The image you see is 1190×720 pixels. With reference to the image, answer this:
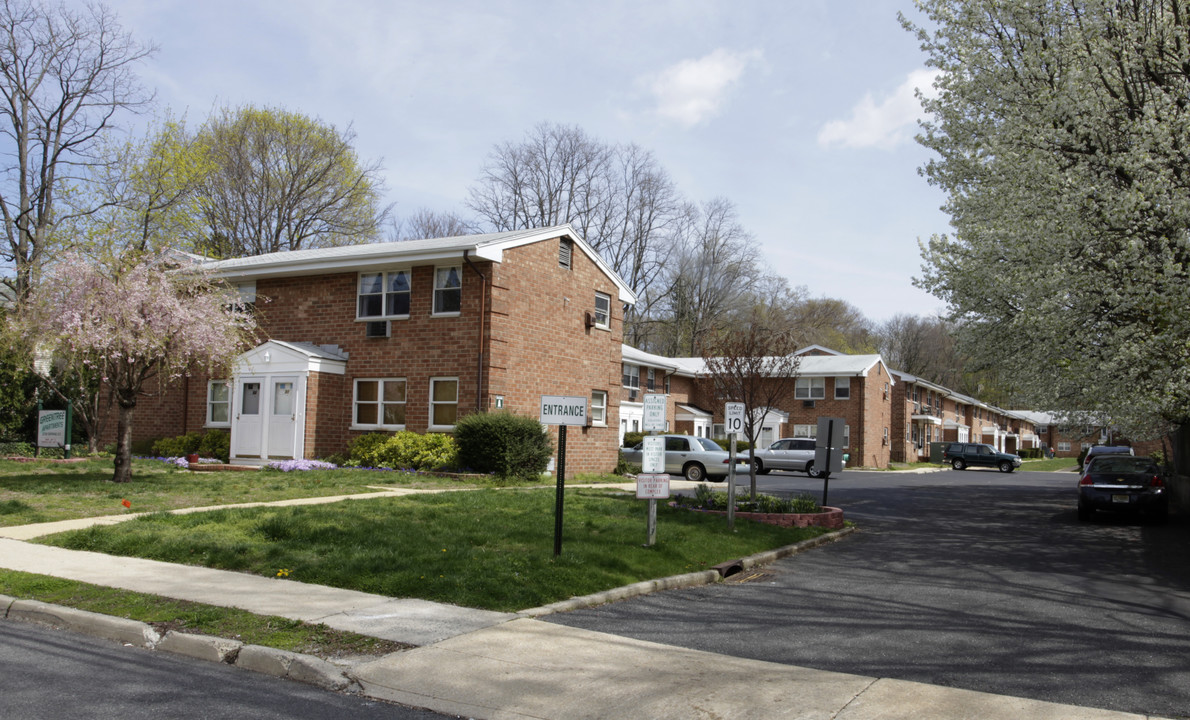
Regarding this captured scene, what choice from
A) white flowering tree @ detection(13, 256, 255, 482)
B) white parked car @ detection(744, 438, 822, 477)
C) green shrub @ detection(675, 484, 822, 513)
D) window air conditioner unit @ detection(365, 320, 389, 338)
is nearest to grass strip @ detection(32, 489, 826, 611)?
green shrub @ detection(675, 484, 822, 513)

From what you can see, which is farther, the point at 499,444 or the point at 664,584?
the point at 499,444

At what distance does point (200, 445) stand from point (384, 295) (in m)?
6.74

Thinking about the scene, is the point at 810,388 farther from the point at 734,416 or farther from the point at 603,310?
the point at 734,416

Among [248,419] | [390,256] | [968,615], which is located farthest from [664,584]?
[248,419]

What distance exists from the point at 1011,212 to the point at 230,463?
19621mm

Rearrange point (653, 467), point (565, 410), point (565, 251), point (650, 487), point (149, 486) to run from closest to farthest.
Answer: point (565, 410)
point (650, 487)
point (653, 467)
point (149, 486)
point (565, 251)

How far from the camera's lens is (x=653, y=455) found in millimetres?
11477

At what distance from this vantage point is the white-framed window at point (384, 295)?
2356 cm

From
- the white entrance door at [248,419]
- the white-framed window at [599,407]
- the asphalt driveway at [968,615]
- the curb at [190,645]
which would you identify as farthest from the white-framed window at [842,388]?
the curb at [190,645]

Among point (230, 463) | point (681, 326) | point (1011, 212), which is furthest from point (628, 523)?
point (681, 326)

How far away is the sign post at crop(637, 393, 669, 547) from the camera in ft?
35.8

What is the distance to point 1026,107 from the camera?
16.2 metres

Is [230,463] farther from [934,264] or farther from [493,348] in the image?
[934,264]

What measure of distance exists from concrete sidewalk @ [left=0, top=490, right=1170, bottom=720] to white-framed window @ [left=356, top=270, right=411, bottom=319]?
52.2 ft
